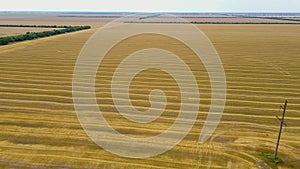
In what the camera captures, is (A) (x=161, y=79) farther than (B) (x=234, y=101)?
Yes

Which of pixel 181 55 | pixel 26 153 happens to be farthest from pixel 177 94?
pixel 181 55

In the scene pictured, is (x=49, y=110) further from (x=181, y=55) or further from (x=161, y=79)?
(x=181, y=55)

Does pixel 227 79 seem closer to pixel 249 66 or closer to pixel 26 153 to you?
pixel 249 66

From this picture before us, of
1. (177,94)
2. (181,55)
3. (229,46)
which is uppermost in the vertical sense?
(229,46)

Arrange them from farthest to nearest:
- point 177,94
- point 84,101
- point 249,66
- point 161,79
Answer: point 249,66 → point 161,79 → point 177,94 → point 84,101

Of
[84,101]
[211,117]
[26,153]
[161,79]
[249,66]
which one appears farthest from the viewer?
[249,66]

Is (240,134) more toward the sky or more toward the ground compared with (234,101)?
more toward the ground
